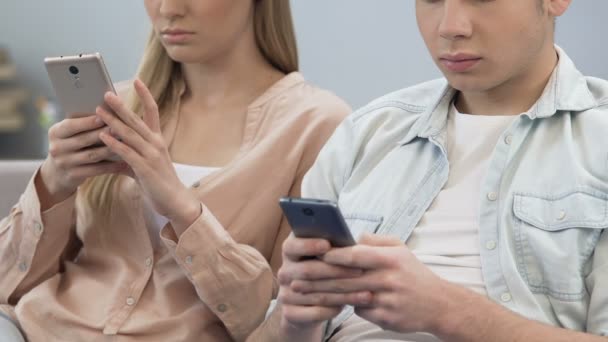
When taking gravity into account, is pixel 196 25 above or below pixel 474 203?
above

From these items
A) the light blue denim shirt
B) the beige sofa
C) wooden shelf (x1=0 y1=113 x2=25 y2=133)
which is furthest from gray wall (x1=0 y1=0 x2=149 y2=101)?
the light blue denim shirt

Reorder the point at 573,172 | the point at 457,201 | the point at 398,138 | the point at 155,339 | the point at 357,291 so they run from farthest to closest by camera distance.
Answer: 1. the point at 155,339
2. the point at 398,138
3. the point at 457,201
4. the point at 573,172
5. the point at 357,291

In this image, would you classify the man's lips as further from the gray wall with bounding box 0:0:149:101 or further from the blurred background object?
the blurred background object

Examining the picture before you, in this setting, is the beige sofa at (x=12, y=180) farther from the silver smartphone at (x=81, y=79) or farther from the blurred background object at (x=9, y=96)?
the blurred background object at (x=9, y=96)

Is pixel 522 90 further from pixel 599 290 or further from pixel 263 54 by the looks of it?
pixel 263 54

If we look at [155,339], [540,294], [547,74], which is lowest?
[155,339]

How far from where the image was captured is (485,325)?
1240mm

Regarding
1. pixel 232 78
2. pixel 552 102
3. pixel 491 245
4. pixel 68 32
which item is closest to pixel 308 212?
pixel 491 245

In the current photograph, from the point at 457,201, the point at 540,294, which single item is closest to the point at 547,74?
the point at 457,201

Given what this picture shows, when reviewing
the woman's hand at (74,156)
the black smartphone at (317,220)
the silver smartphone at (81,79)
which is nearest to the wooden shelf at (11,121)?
the woman's hand at (74,156)

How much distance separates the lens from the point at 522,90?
4.75 ft

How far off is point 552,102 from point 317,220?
432 mm

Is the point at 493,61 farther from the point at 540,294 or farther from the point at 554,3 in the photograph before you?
the point at 540,294

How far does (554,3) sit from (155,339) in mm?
841
